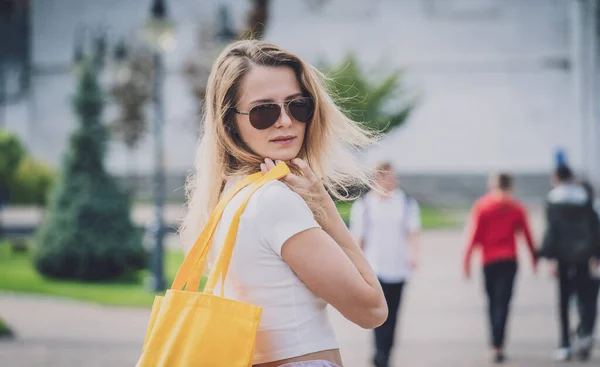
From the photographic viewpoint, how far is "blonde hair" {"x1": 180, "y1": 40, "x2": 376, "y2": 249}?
6.57ft

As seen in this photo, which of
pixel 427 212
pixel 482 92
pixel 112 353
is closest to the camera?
pixel 112 353

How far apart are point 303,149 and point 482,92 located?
3374 centimetres

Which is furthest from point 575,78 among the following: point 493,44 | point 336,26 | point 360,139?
point 360,139

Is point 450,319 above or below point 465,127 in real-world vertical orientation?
above

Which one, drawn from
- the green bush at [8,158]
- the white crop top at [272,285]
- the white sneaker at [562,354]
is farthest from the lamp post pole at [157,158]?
the green bush at [8,158]

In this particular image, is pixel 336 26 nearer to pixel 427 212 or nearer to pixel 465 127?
pixel 465 127

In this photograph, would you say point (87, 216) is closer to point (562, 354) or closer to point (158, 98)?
point (158, 98)

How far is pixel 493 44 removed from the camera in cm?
3472

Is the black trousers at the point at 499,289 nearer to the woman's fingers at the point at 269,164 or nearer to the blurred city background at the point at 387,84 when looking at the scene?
the woman's fingers at the point at 269,164

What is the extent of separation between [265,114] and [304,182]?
0.69 ft

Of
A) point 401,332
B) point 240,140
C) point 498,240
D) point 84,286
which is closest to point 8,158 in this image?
point 84,286

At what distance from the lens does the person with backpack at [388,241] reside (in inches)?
262

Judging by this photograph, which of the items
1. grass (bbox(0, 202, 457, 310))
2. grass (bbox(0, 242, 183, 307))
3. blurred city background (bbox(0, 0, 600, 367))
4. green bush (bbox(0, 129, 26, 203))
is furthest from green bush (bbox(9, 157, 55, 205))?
grass (bbox(0, 242, 183, 307))

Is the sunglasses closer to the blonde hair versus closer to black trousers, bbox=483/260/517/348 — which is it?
the blonde hair
